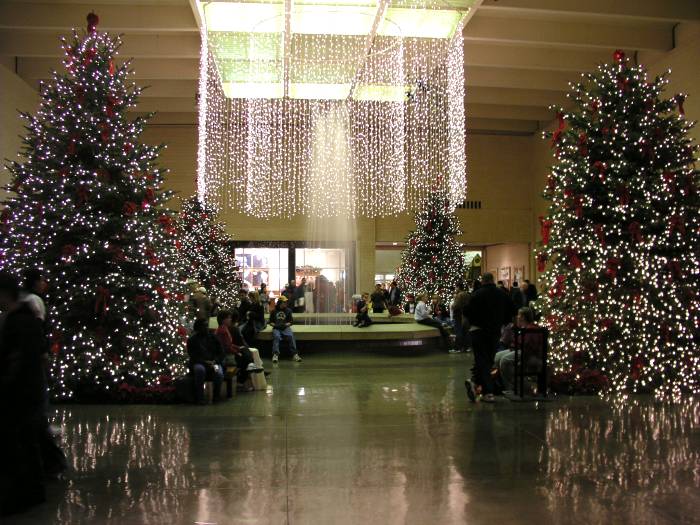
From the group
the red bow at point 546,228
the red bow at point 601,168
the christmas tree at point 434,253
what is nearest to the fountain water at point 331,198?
the christmas tree at point 434,253

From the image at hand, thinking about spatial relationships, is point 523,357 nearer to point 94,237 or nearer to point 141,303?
point 141,303

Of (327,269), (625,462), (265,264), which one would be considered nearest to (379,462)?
(625,462)

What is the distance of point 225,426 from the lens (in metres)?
7.35

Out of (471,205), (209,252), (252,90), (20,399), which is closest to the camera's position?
(20,399)

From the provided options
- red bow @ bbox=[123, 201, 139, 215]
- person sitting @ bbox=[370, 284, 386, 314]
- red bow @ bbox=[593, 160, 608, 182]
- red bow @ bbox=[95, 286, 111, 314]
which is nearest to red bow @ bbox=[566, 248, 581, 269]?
red bow @ bbox=[593, 160, 608, 182]

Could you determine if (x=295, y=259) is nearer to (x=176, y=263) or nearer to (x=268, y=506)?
(x=176, y=263)

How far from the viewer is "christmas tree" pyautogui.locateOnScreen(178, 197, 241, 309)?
2461 centimetres

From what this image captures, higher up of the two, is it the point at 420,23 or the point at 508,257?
the point at 420,23

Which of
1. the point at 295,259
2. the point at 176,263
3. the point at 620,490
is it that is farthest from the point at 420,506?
the point at 295,259

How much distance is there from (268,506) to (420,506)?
103cm

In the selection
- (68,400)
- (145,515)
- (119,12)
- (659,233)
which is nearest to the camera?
(145,515)

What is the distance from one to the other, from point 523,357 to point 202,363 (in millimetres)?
4056

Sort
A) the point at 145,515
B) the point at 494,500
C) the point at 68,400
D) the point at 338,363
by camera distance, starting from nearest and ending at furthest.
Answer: the point at 145,515
the point at 494,500
the point at 68,400
the point at 338,363

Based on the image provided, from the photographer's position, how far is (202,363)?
881cm
